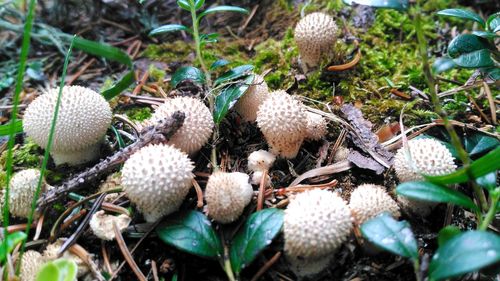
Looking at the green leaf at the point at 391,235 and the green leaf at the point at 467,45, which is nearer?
the green leaf at the point at 391,235

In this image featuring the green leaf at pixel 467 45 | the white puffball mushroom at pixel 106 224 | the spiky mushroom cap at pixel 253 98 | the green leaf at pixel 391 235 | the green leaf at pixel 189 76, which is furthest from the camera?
the green leaf at pixel 189 76

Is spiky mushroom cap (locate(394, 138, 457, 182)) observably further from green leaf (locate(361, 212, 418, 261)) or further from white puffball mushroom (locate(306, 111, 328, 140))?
white puffball mushroom (locate(306, 111, 328, 140))

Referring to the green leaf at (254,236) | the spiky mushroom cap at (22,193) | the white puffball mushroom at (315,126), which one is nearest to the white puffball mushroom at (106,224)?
the spiky mushroom cap at (22,193)

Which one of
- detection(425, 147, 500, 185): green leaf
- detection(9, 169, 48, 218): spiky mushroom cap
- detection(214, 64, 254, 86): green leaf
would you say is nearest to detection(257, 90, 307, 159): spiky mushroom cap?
detection(214, 64, 254, 86): green leaf

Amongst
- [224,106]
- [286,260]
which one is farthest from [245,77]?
[286,260]

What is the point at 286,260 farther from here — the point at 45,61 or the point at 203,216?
the point at 45,61

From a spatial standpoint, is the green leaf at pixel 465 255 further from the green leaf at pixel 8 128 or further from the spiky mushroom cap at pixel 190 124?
the green leaf at pixel 8 128
